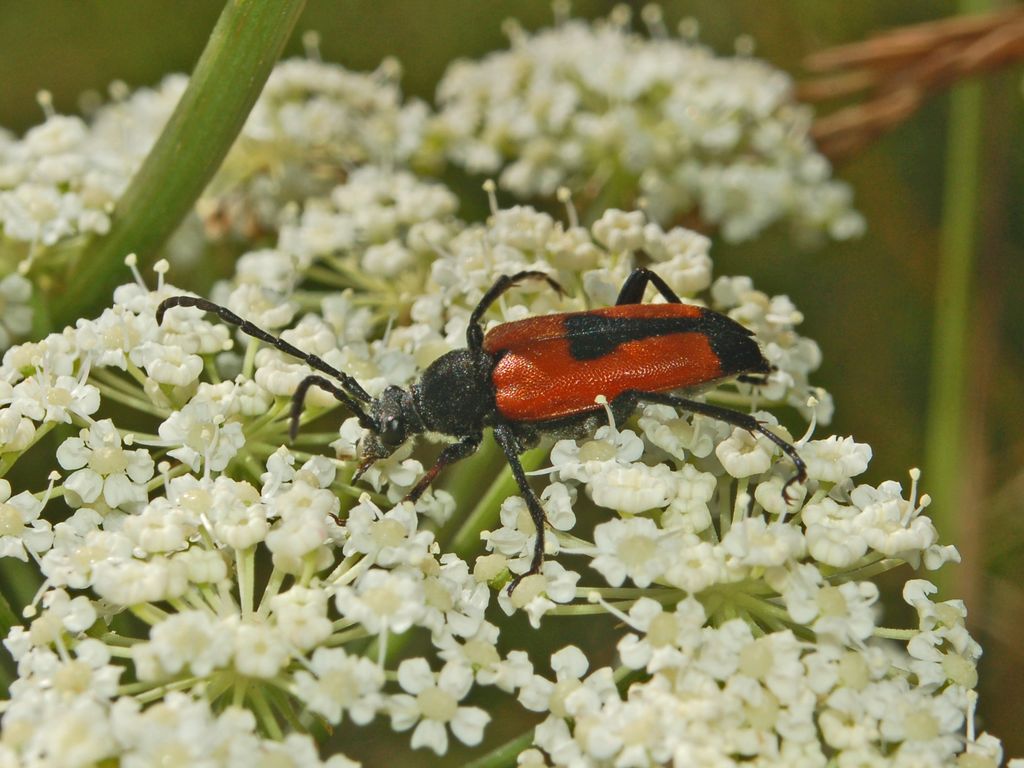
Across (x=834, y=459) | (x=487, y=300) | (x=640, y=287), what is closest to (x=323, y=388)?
(x=487, y=300)

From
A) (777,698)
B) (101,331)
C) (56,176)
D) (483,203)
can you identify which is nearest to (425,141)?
(483,203)

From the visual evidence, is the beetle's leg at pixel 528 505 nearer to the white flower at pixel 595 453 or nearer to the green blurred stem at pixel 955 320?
the white flower at pixel 595 453

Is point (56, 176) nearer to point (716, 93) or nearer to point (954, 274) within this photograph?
point (716, 93)

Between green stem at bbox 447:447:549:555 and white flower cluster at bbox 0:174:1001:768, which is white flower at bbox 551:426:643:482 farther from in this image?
green stem at bbox 447:447:549:555

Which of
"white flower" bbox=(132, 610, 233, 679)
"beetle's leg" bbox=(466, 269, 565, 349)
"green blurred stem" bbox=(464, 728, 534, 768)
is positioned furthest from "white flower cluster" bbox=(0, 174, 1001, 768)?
"beetle's leg" bbox=(466, 269, 565, 349)

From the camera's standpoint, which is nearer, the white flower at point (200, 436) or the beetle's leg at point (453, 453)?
the white flower at point (200, 436)

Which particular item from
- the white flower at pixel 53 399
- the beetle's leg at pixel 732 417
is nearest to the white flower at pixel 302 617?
the white flower at pixel 53 399

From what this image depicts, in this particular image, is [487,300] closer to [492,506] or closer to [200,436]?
[492,506]
